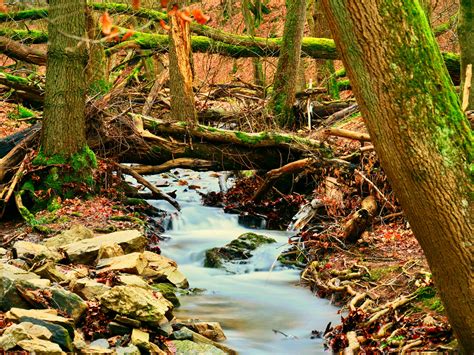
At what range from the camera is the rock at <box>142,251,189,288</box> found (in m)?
8.58

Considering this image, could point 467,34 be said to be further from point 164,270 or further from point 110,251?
point 110,251

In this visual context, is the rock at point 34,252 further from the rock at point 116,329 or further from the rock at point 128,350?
the rock at point 128,350

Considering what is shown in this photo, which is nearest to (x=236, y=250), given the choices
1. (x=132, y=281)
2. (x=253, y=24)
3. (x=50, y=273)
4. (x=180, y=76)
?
(x=132, y=281)

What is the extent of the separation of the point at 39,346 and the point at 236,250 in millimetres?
5635

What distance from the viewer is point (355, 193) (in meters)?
10.8

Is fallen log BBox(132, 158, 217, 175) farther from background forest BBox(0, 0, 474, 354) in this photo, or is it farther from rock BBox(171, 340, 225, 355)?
rock BBox(171, 340, 225, 355)

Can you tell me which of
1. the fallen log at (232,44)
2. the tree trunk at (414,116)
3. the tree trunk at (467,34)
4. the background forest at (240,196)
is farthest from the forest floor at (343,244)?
the fallen log at (232,44)

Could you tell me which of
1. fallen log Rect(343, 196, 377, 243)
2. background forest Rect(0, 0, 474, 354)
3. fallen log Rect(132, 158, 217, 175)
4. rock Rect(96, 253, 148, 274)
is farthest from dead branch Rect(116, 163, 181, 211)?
fallen log Rect(343, 196, 377, 243)

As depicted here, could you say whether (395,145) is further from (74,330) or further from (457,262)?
(74,330)

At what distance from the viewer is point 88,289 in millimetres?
6918

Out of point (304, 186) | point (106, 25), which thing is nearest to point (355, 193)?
point (304, 186)

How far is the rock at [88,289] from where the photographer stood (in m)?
6.86

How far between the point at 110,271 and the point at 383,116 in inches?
173

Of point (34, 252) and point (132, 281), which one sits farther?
point (34, 252)
